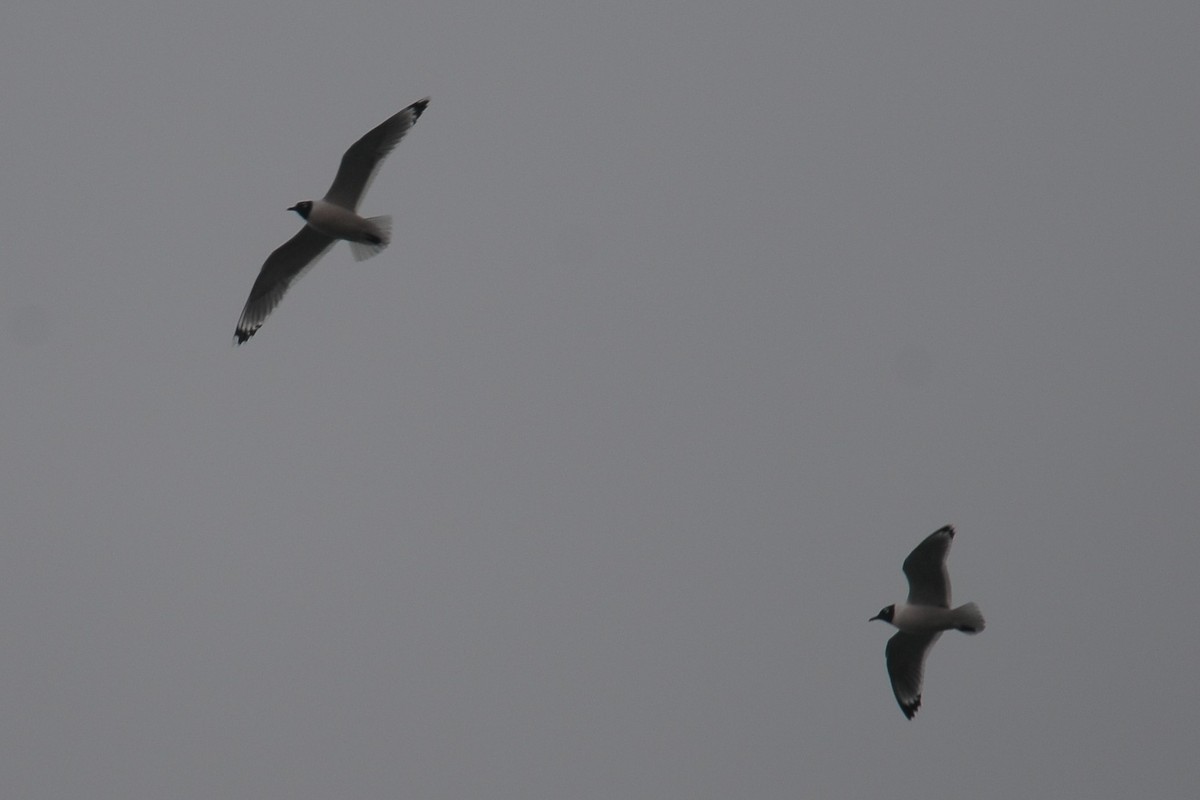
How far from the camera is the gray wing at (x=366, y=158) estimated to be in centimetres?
1261

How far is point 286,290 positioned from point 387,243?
1.51 meters

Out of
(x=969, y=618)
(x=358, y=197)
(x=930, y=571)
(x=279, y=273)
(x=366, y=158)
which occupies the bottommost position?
(x=969, y=618)

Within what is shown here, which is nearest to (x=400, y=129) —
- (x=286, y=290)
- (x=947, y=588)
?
(x=286, y=290)

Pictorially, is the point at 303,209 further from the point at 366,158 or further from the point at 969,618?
the point at 969,618

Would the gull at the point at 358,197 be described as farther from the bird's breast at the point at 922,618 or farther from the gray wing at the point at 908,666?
the gray wing at the point at 908,666

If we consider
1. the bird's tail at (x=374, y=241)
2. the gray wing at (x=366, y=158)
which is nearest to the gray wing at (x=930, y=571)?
the bird's tail at (x=374, y=241)

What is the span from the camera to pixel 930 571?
1248cm

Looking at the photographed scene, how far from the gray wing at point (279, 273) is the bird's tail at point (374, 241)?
0.46 m

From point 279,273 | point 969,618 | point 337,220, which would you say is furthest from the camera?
point 279,273

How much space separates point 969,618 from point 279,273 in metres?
6.96

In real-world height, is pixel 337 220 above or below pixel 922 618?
above

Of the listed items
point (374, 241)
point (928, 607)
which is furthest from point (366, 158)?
point (928, 607)

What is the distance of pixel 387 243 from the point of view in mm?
12961

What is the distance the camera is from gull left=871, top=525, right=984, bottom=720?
12.3 m
